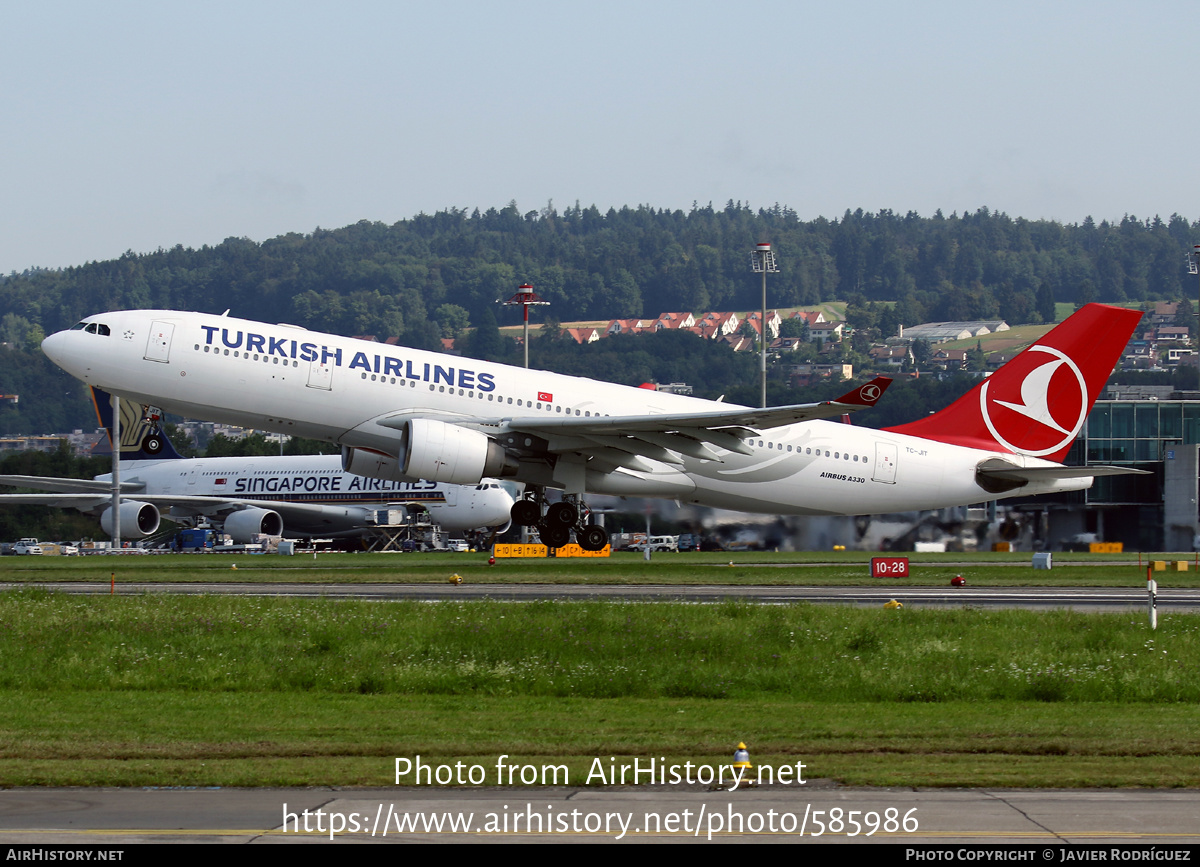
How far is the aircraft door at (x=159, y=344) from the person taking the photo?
33250 millimetres

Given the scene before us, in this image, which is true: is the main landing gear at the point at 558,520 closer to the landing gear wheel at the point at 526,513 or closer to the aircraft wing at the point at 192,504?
the landing gear wheel at the point at 526,513

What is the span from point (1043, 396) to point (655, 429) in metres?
14.2

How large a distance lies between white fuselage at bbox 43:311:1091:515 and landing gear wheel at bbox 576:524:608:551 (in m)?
1.37

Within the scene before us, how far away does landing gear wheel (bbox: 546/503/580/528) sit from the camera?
120 feet

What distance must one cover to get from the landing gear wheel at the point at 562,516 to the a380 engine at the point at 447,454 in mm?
2253

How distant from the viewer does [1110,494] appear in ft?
214

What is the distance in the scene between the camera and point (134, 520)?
6875 cm

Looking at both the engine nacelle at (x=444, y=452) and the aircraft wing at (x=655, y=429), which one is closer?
the engine nacelle at (x=444, y=452)

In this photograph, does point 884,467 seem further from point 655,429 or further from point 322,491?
point 322,491

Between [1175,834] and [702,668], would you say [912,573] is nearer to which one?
[702,668]

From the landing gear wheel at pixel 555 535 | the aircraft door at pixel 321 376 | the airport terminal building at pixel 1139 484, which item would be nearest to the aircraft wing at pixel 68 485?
the aircraft door at pixel 321 376

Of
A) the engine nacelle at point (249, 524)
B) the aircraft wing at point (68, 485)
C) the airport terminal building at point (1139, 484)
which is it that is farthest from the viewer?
the engine nacelle at point (249, 524)

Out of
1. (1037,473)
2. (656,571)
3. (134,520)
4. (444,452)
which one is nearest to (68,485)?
(134,520)
